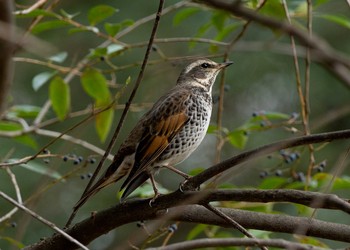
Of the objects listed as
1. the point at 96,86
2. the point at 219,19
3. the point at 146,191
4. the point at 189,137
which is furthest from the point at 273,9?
the point at 146,191

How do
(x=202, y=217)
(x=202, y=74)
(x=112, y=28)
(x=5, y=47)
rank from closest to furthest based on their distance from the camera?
(x=5, y=47), (x=202, y=217), (x=112, y=28), (x=202, y=74)

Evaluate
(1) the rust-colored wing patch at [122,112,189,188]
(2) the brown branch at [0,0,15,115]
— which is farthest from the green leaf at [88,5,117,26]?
(2) the brown branch at [0,0,15,115]

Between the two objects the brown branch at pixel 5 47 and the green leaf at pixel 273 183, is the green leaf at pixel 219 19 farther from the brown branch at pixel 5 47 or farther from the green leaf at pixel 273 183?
the brown branch at pixel 5 47

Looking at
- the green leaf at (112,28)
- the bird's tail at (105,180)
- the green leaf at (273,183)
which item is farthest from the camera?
the green leaf at (112,28)

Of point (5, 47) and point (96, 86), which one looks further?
point (96, 86)

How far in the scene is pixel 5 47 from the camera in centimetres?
139

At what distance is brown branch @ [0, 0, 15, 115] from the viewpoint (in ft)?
4.40

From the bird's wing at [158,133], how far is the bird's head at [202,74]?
555 millimetres

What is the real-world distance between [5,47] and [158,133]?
3.33 m

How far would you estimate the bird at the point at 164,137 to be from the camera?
4422 millimetres

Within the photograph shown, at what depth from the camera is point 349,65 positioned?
51.0 inches

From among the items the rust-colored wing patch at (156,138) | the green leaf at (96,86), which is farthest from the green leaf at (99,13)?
the rust-colored wing patch at (156,138)

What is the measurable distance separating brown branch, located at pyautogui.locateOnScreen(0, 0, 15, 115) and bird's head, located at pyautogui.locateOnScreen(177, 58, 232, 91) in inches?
158

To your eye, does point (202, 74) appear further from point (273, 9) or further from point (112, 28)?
point (112, 28)
